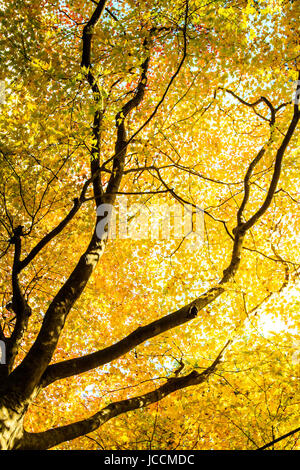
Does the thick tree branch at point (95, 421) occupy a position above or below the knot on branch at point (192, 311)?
below

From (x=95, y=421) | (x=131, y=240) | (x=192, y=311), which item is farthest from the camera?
(x=131, y=240)

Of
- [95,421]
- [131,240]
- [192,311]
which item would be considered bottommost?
[95,421]

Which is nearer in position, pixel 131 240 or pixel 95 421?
pixel 95 421

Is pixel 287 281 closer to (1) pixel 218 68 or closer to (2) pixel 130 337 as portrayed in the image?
(2) pixel 130 337

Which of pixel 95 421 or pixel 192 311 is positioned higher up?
pixel 192 311

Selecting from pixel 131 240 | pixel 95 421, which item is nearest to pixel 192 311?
pixel 95 421

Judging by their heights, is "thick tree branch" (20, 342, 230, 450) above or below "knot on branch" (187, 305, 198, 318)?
below

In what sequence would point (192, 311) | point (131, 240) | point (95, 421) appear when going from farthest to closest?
point (131, 240)
point (192, 311)
point (95, 421)

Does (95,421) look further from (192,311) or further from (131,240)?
(131,240)

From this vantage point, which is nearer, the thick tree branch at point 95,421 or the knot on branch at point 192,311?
the thick tree branch at point 95,421

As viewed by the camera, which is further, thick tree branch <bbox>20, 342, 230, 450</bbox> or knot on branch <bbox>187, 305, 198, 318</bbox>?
knot on branch <bbox>187, 305, 198, 318</bbox>

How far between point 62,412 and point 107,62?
968cm

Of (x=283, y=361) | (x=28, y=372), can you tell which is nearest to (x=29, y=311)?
(x=28, y=372)

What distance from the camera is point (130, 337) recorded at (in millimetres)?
4352
